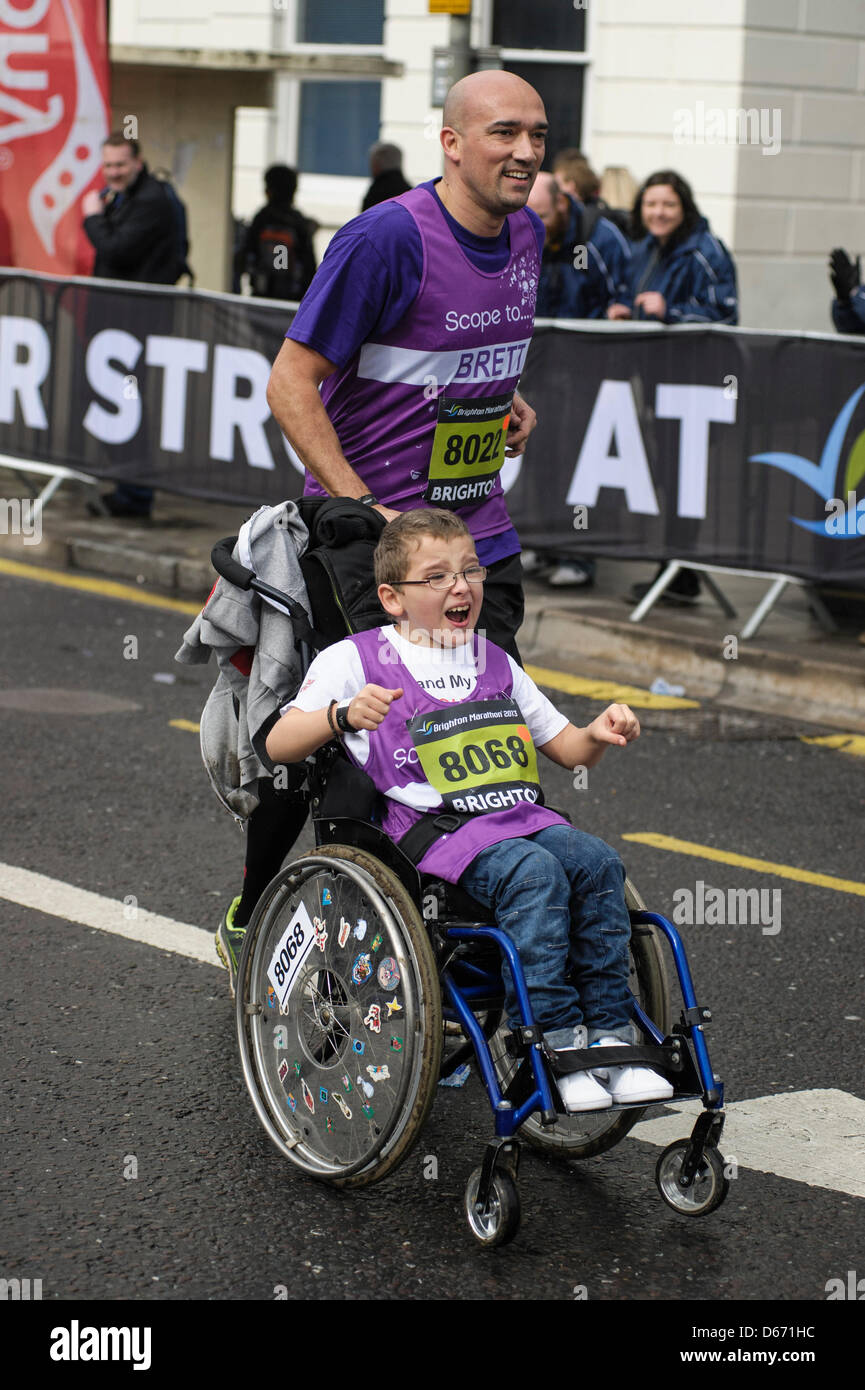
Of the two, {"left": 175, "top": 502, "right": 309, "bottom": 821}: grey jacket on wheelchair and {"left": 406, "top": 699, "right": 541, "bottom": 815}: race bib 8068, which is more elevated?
{"left": 175, "top": 502, "right": 309, "bottom": 821}: grey jacket on wheelchair

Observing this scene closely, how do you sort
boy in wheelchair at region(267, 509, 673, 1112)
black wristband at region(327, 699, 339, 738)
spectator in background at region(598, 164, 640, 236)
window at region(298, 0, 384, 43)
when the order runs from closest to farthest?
boy in wheelchair at region(267, 509, 673, 1112) < black wristband at region(327, 699, 339, 738) < spectator in background at region(598, 164, 640, 236) < window at region(298, 0, 384, 43)

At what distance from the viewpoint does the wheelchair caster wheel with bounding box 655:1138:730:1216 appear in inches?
147

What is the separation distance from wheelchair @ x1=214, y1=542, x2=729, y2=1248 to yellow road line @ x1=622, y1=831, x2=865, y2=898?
2.12 meters

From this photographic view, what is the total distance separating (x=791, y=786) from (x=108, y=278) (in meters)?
6.43

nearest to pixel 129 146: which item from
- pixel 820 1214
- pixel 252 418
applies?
pixel 252 418

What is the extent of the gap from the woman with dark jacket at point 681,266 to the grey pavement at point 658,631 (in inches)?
54.8

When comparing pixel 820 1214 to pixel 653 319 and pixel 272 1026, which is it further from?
pixel 653 319

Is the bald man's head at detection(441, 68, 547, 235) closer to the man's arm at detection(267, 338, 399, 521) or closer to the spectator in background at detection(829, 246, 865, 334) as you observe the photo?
the man's arm at detection(267, 338, 399, 521)

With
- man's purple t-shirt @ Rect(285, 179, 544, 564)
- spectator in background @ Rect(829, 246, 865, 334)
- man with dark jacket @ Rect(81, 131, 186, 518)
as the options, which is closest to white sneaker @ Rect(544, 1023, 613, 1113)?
man's purple t-shirt @ Rect(285, 179, 544, 564)

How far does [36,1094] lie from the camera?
4.27 metres

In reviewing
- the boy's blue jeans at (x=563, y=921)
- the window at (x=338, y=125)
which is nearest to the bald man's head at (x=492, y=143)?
the boy's blue jeans at (x=563, y=921)

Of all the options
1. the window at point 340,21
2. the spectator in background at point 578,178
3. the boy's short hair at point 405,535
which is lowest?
the boy's short hair at point 405,535

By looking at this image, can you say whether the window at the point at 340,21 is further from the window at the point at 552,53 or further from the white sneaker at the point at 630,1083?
the white sneaker at the point at 630,1083

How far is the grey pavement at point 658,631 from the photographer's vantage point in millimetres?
8445
